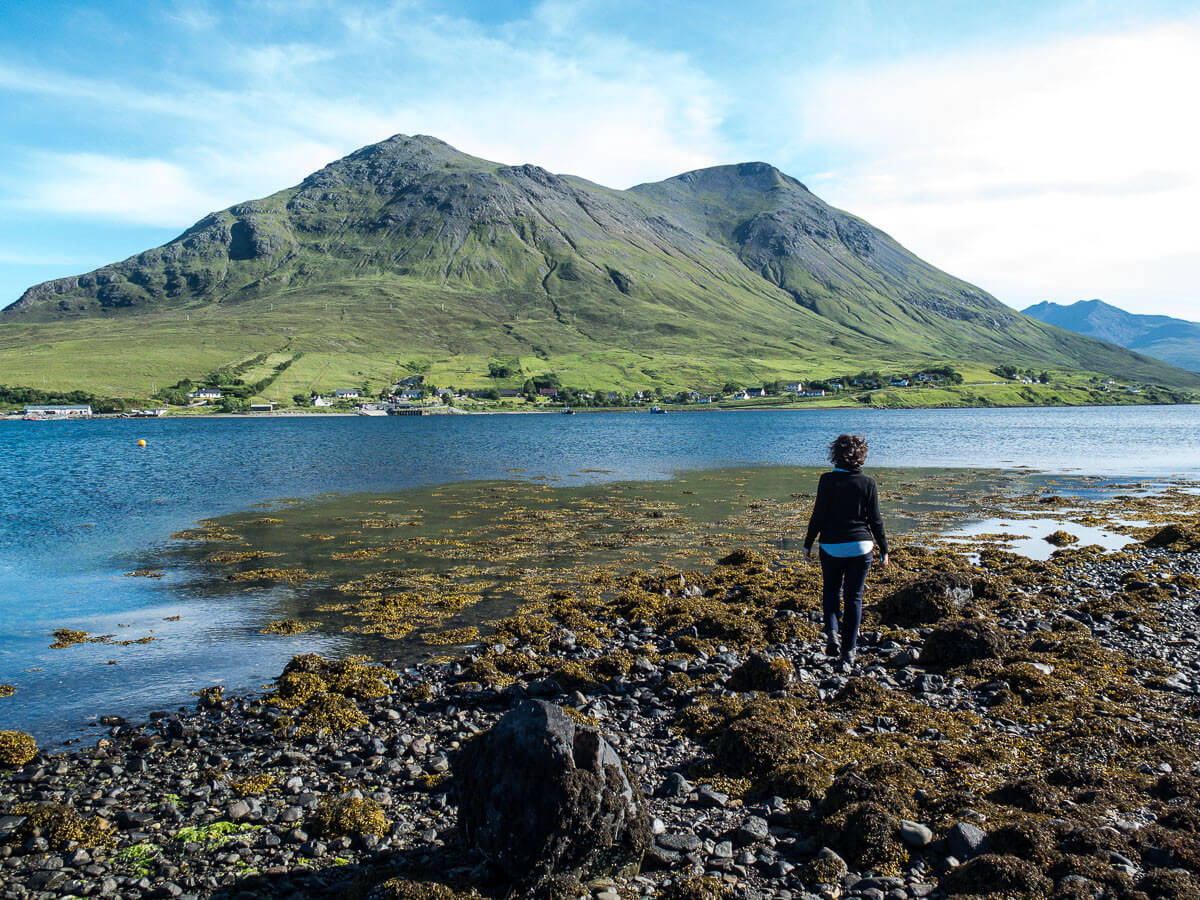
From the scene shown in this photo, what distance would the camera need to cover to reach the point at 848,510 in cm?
1430

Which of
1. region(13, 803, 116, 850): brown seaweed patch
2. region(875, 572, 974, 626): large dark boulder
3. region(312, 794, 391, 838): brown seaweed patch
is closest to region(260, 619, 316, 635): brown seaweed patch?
region(13, 803, 116, 850): brown seaweed patch

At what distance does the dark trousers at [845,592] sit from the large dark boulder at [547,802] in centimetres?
752

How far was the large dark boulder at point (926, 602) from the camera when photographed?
1912 cm

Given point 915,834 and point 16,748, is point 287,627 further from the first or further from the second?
point 915,834

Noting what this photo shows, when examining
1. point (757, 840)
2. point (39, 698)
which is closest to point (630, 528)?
point (39, 698)

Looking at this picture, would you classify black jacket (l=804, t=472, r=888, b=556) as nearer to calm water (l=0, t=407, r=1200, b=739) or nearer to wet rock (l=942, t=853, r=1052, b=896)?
wet rock (l=942, t=853, r=1052, b=896)

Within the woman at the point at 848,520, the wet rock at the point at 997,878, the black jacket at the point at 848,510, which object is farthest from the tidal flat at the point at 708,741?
the black jacket at the point at 848,510

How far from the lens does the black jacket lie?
14289 millimetres

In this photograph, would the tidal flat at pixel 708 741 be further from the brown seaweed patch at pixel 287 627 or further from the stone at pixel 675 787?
the brown seaweed patch at pixel 287 627

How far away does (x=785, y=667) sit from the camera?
47.5 feet

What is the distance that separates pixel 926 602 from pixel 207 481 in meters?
57.2

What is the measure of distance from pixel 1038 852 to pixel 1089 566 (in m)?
22.0

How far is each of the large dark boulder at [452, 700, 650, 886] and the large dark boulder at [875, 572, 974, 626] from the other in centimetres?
1306

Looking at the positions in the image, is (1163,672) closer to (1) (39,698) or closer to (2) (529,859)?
(2) (529,859)
